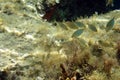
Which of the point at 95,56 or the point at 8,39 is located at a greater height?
the point at 8,39

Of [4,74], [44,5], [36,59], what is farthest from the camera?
[44,5]

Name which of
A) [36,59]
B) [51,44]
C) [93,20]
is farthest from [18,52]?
[93,20]

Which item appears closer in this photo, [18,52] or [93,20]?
[18,52]

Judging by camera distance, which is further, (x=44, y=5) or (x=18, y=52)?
(x=44, y=5)

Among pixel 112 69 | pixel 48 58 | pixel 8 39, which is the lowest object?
pixel 112 69

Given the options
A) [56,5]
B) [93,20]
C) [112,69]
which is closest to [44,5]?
[56,5]

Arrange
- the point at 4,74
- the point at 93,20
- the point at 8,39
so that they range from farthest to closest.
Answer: the point at 93,20 < the point at 8,39 < the point at 4,74

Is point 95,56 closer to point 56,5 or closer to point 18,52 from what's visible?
point 18,52

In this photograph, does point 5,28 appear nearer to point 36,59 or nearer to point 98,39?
point 36,59
